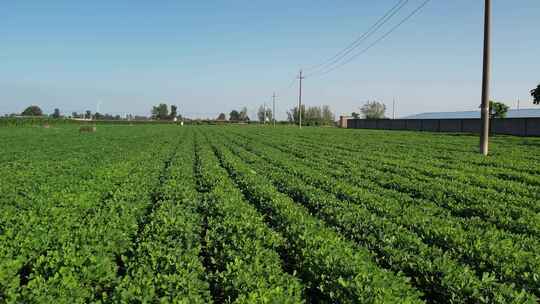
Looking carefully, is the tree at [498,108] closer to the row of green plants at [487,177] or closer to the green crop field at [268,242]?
the row of green plants at [487,177]

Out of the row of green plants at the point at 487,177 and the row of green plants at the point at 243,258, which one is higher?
the row of green plants at the point at 487,177

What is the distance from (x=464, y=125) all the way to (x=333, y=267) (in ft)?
204

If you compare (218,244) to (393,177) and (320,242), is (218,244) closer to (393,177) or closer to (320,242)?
(320,242)

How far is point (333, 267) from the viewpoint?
5090mm

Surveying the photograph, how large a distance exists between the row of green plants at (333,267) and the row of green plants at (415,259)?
0.29 m

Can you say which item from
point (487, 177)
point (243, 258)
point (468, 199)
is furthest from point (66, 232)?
point (487, 177)

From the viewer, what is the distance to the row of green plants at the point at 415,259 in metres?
4.57

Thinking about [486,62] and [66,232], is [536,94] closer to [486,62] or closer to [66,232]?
[486,62]

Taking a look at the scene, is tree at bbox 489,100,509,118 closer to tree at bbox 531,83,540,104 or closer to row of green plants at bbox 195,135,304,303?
tree at bbox 531,83,540,104

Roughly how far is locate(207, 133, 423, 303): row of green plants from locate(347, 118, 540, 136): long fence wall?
1989 inches

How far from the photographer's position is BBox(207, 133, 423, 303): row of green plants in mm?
4391

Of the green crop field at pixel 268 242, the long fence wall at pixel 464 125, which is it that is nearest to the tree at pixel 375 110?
the long fence wall at pixel 464 125

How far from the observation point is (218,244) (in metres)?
6.27

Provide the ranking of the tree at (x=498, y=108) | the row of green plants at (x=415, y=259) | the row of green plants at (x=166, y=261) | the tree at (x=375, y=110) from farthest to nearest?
the tree at (x=375, y=110) < the tree at (x=498, y=108) < the row of green plants at (x=415, y=259) < the row of green plants at (x=166, y=261)
